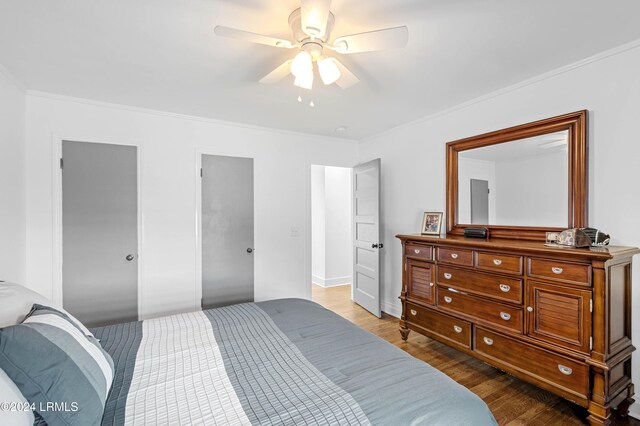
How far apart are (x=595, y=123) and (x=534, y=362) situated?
1716 millimetres

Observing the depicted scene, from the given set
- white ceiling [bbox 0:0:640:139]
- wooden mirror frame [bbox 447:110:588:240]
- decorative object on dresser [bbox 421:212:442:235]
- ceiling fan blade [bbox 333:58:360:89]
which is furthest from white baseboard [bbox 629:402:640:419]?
→ ceiling fan blade [bbox 333:58:360:89]

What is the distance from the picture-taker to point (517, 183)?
2.54 metres

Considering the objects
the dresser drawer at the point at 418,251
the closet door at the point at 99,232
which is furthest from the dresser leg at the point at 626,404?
the closet door at the point at 99,232

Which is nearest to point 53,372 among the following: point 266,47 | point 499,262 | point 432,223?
point 266,47

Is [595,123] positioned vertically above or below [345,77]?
below

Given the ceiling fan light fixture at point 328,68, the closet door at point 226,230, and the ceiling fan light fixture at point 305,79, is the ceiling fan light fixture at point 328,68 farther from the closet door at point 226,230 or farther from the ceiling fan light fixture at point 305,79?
the closet door at point 226,230

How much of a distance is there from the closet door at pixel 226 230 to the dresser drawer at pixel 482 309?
220cm

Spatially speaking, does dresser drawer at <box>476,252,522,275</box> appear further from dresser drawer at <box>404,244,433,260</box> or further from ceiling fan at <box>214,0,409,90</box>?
ceiling fan at <box>214,0,409,90</box>

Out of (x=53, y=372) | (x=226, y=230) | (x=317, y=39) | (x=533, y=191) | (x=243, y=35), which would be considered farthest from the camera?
(x=226, y=230)

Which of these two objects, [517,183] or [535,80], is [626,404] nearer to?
[517,183]

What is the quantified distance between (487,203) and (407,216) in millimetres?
980

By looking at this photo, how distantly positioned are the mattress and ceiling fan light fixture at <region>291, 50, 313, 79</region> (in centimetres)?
149

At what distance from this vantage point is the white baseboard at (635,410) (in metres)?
1.87

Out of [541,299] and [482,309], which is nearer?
[541,299]
